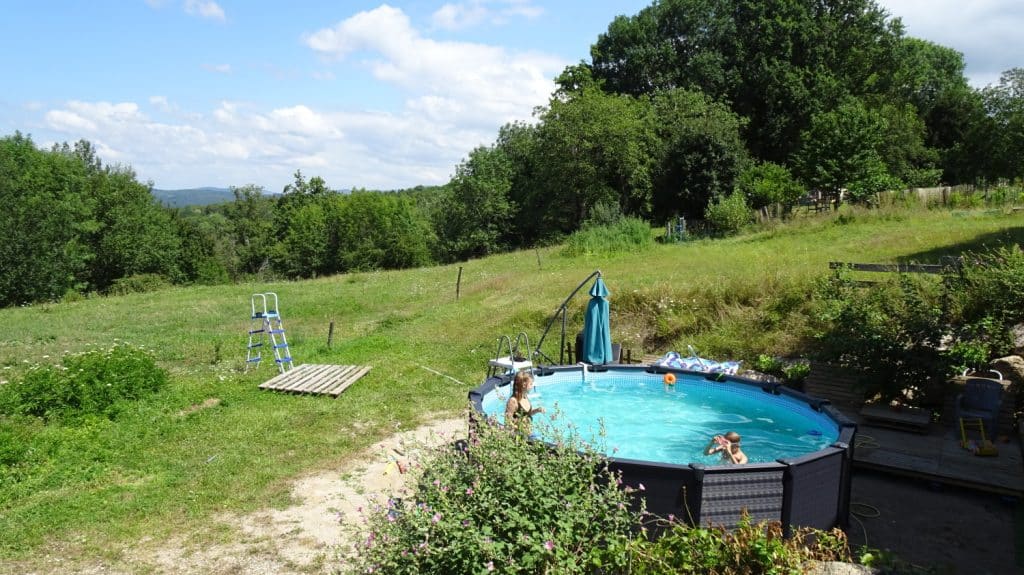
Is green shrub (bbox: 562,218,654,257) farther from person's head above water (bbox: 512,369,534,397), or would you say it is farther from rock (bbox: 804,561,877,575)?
rock (bbox: 804,561,877,575)

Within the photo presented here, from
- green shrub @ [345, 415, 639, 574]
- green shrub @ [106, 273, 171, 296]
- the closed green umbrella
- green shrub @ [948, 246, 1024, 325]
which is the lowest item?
green shrub @ [106, 273, 171, 296]

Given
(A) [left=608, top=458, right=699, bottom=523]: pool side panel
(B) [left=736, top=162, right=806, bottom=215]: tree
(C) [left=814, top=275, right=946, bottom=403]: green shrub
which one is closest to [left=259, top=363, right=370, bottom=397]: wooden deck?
(A) [left=608, top=458, right=699, bottom=523]: pool side panel

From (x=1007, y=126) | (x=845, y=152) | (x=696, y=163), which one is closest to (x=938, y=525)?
(x=845, y=152)

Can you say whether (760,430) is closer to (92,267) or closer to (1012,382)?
(1012,382)

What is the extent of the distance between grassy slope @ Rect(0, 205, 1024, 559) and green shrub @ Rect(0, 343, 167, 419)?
1.60ft

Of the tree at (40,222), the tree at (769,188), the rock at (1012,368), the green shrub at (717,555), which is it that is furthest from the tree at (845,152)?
the tree at (40,222)

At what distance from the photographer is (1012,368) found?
28.6 ft

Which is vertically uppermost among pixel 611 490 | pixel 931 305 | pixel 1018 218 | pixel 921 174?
pixel 921 174

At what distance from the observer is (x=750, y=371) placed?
11352 millimetres

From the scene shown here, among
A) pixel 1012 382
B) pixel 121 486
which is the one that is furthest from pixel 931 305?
pixel 121 486

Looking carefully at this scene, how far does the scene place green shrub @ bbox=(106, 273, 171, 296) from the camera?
4650 cm

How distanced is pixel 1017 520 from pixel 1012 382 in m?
2.93

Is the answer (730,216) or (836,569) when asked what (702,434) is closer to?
(836,569)

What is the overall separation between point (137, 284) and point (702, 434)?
49171mm
